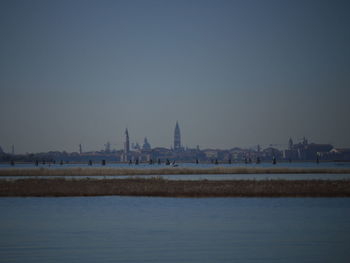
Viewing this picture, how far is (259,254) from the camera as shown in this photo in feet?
65.1

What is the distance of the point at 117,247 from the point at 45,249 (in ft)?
8.94

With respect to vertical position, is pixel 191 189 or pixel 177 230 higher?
pixel 191 189

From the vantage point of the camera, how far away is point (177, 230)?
25.3 metres

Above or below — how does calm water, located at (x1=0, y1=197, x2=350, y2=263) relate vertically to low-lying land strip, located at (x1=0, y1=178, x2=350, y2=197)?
below

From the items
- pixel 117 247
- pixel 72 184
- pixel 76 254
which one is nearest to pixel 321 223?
pixel 117 247

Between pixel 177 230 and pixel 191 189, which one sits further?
pixel 191 189

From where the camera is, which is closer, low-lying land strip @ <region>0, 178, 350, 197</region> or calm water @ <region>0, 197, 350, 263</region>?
calm water @ <region>0, 197, 350, 263</region>

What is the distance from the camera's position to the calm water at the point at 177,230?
19688 millimetres

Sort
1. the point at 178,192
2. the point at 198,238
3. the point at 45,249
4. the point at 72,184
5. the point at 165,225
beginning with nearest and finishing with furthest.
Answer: the point at 45,249 < the point at 198,238 < the point at 165,225 < the point at 178,192 < the point at 72,184

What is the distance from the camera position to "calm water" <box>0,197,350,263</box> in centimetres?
1969

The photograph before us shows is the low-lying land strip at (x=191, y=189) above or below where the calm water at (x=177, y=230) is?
above

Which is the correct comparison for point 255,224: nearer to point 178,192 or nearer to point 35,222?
point 35,222

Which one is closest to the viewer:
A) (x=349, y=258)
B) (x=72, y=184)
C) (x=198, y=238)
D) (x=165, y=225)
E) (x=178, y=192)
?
(x=349, y=258)

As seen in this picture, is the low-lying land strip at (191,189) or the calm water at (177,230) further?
the low-lying land strip at (191,189)
